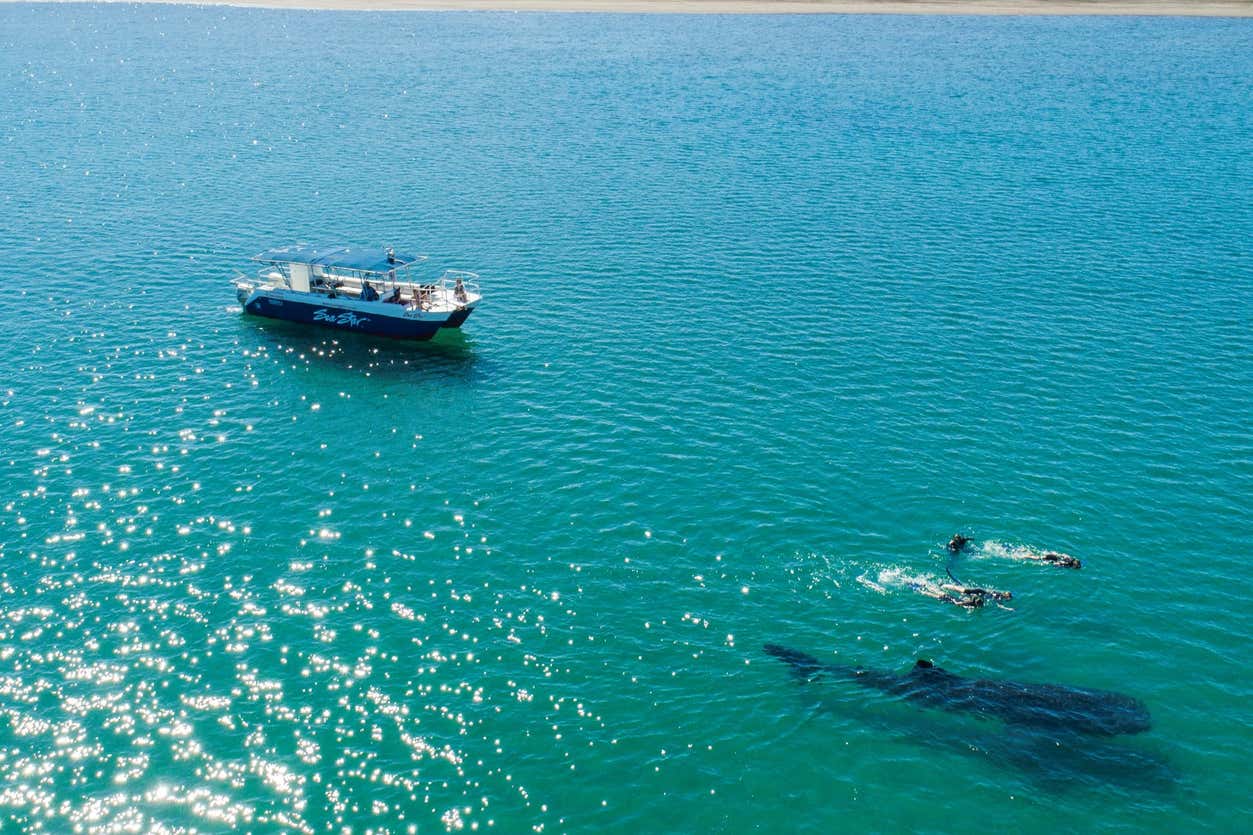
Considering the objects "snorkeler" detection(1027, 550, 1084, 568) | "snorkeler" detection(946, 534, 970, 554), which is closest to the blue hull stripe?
"snorkeler" detection(946, 534, 970, 554)

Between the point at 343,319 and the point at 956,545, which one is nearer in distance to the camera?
the point at 956,545

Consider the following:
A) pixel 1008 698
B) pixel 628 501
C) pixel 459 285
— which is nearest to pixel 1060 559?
pixel 1008 698

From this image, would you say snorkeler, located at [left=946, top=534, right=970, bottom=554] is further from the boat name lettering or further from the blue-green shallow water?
the boat name lettering

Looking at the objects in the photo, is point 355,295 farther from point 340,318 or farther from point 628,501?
point 628,501

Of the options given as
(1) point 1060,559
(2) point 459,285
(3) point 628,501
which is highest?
(2) point 459,285

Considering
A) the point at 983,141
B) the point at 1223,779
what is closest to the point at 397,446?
the point at 1223,779

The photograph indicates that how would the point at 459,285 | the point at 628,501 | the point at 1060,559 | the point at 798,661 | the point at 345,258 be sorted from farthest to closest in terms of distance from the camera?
the point at 345,258 → the point at 459,285 → the point at 628,501 → the point at 1060,559 → the point at 798,661

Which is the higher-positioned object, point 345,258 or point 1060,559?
point 345,258

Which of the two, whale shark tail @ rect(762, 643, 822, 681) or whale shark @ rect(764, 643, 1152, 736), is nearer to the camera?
whale shark @ rect(764, 643, 1152, 736)
